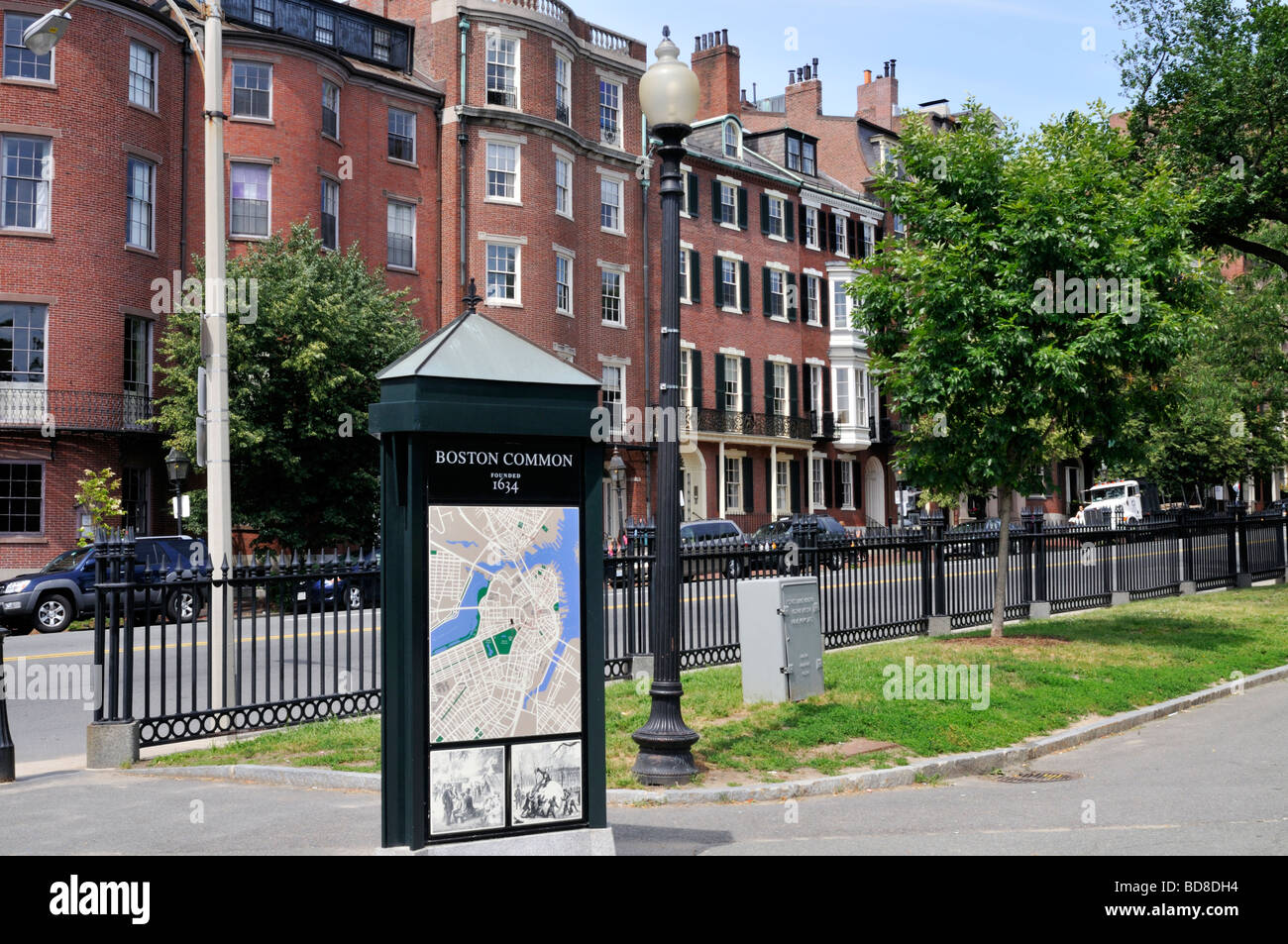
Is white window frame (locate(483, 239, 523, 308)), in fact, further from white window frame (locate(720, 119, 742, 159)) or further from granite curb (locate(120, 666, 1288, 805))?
granite curb (locate(120, 666, 1288, 805))

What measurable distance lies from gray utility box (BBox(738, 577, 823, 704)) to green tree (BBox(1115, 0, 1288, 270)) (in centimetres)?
1685

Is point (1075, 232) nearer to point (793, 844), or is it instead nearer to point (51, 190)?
point (793, 844)

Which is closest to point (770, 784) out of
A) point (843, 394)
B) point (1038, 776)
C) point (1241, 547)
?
point (1038, 776)

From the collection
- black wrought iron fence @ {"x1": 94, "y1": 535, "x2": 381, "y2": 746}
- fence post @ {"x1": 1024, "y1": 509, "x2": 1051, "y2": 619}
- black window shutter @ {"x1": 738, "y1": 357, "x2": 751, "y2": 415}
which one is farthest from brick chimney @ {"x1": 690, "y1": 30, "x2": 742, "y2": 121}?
black wrought iron fence @ {"x1": 94, "y1": 535, "x2": 381, "y2": 746}

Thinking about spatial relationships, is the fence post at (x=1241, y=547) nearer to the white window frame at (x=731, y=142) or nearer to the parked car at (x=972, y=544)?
the parked car at (x=972, y=544)

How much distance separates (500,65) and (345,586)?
3043 centimetres

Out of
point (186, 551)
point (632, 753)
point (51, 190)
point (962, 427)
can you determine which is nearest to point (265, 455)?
point (186, 551)

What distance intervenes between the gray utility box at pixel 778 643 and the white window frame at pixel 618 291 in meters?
30.4

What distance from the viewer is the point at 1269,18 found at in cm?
2416

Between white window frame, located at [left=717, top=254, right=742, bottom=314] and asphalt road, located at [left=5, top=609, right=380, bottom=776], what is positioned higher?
white window frame, located at [left=717, top=254, right=742, bottom=314]

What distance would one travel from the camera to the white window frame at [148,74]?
31031mm

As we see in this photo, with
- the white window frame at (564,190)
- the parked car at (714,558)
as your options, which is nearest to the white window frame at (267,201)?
the white window frame at (564,190)

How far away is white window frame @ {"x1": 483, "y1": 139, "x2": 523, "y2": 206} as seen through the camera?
3828 centimetres

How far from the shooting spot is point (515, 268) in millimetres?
38344
